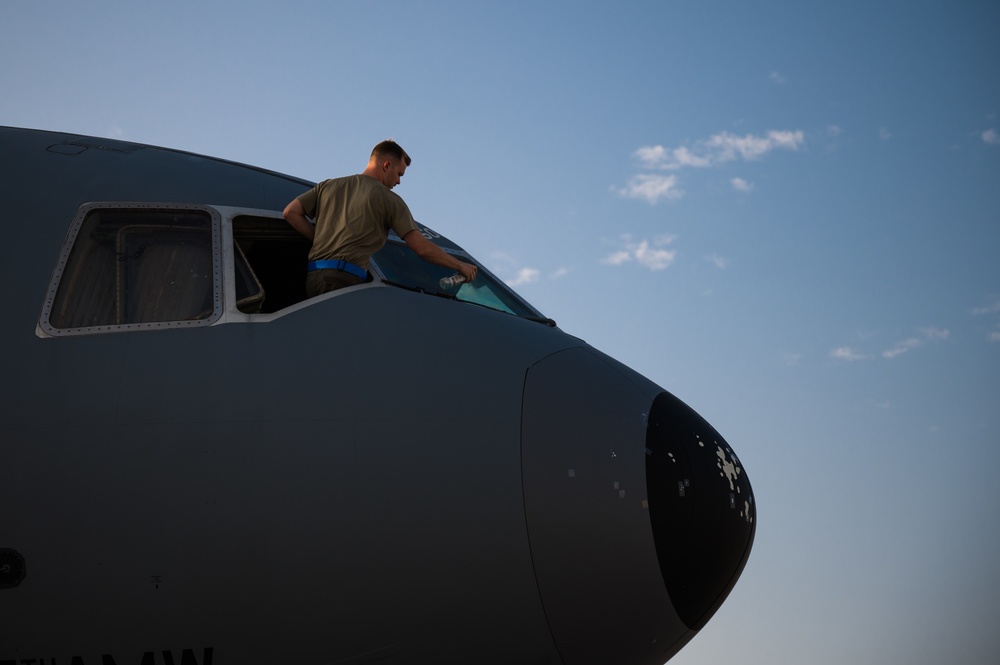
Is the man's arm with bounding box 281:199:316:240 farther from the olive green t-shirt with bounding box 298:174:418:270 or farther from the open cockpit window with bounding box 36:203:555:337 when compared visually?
the open cockpit window with bounding box 36:203:555:337

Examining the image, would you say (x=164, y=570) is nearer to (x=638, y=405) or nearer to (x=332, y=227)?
(x=332, y=227)

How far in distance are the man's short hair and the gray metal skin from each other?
1.54 meters

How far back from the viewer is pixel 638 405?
20.0 ft

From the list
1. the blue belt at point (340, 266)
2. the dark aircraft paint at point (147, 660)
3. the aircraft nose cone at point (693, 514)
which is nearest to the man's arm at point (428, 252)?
the blue belt at point (340, 266)

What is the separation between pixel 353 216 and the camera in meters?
6.60

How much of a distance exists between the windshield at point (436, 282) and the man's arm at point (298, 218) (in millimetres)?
468

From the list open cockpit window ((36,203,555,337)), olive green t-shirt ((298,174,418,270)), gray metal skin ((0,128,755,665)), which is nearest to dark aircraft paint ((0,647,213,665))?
gray metal skin ((0,128,755,665))

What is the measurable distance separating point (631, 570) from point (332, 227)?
2873 millimetres

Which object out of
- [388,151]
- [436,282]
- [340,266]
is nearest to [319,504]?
[340,266]

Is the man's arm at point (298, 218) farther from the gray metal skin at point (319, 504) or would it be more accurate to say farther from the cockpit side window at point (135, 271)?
the gray metal skin at point (319, 504)

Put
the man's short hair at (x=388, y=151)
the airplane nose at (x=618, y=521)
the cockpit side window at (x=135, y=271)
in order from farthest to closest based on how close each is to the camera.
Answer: the man's short hair at (x=388, y=151), the cockpit side window at (x=135, y=271), the airplane nose at (x=618, y=521)

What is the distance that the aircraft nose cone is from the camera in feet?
18.8

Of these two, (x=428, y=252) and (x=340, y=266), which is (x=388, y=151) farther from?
(x=340, y=266)

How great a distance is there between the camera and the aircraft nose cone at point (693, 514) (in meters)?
5.72
